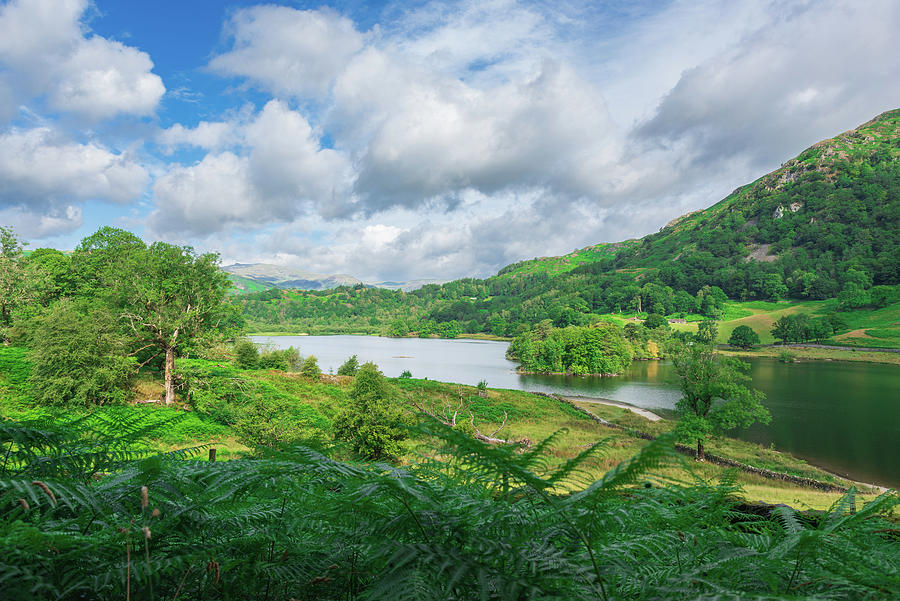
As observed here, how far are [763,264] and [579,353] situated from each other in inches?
4511

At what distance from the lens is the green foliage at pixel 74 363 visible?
1755cm

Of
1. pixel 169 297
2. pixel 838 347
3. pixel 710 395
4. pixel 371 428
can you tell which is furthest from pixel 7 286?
pixel 838 347

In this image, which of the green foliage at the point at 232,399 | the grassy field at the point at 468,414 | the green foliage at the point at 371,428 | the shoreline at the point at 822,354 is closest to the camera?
the grassy field at the point at 468,414

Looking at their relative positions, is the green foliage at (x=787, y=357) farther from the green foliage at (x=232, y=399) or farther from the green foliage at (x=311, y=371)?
the green foliage at (x=232, y=399)

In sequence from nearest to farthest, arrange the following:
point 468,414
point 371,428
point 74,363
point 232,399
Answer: point 371,428
point 74,363
point 232,399
point 468,414

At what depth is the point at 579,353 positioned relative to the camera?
66750 millimetres

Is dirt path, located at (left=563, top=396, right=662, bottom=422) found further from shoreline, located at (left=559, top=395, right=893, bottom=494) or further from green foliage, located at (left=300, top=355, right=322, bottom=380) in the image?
green foliage, located at (left=300, top=355, right=322, bottom=380)

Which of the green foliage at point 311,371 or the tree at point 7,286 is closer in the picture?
the tree at point 7,286

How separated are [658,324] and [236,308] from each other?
94.4m

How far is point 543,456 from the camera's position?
49.5 inches

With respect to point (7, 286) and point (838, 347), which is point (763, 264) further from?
point (7, 286)

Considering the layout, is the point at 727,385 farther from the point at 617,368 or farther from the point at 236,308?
the point at 617,368

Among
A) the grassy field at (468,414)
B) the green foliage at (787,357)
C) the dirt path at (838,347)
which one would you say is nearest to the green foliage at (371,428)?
the grassy field at (468,414)

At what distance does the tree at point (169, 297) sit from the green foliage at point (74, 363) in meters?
2.09
